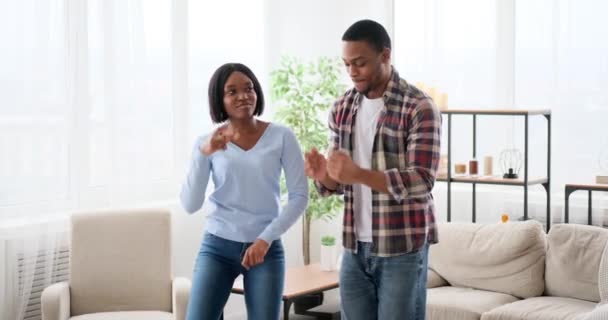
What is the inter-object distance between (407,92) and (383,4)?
3.47m

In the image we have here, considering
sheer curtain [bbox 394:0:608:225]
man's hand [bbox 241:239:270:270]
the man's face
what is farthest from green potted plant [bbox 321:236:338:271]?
the man's face

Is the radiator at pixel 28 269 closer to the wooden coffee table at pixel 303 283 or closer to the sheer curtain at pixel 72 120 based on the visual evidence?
the sheer curtain at pixel 72 120

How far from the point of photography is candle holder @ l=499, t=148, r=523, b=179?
4.92 metres

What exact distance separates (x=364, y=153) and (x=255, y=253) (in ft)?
1.97

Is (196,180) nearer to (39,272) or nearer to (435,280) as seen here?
(39,272)

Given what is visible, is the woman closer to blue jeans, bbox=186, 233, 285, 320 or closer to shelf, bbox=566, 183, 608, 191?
blue jeans, bbox=186, 233, 285, 320

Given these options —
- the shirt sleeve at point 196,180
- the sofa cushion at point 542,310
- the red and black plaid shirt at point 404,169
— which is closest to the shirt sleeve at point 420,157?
the red and black plaid shirt at point 404,169

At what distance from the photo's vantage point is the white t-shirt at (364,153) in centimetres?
235

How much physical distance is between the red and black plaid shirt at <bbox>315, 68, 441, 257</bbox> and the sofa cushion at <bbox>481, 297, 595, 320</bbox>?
5.69ft

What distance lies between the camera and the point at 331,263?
5039 mm

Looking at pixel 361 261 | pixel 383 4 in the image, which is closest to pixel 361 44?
pixel 361 261

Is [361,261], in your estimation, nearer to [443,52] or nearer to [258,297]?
[258,297]

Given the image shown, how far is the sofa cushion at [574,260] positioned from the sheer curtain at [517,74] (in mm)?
591

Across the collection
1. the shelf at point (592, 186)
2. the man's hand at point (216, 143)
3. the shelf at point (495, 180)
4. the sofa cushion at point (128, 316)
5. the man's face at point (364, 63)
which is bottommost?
the sofa cushion at point (128, 316)
